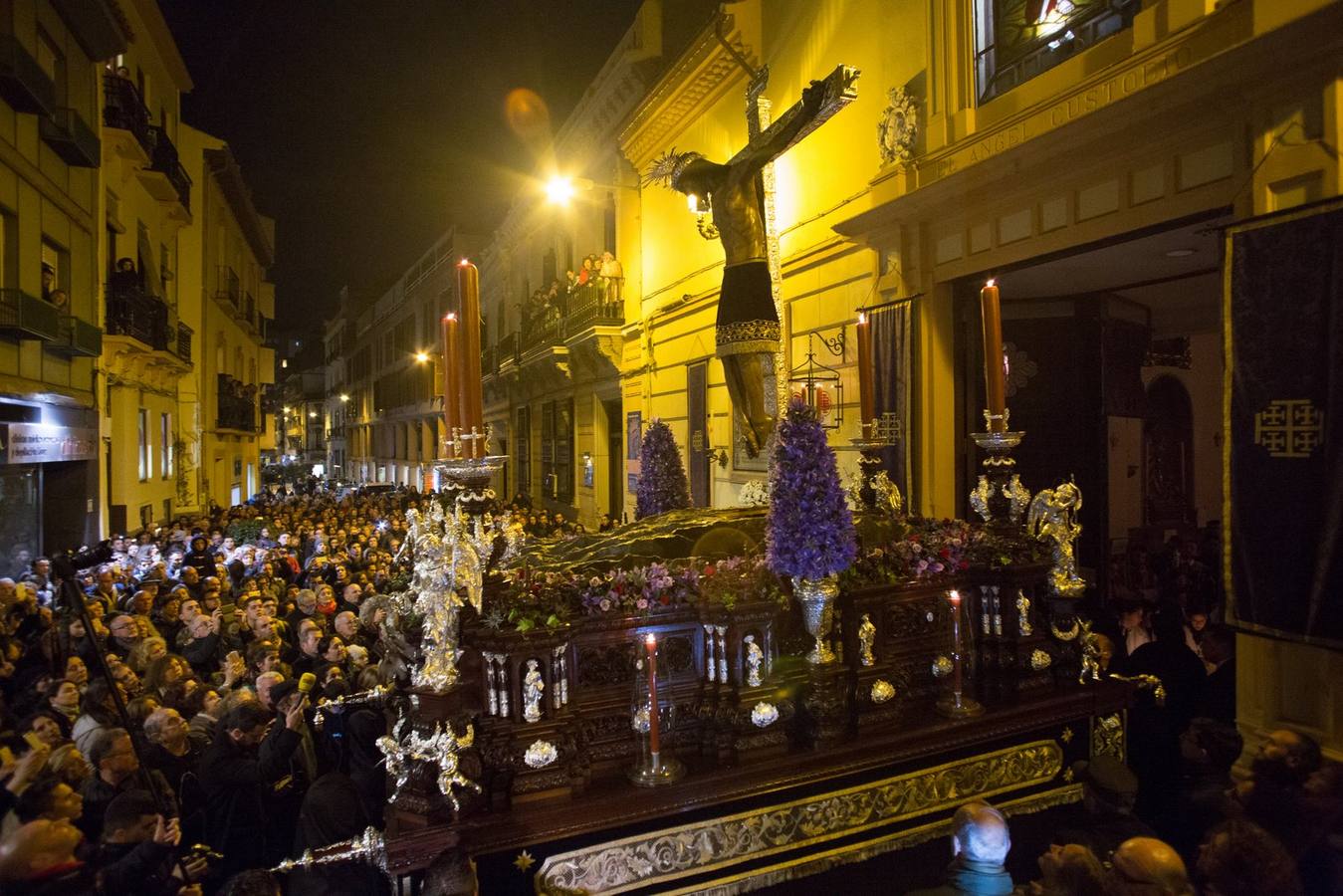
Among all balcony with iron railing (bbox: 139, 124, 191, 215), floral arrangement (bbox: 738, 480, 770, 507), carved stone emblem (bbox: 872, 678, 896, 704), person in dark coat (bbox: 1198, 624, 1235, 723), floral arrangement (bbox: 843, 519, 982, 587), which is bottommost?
person in dark coat (bbox: 1198, 624, 1235, 723)

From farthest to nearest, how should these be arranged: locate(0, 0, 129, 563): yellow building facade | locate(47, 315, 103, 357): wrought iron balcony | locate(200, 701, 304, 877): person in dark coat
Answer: locate(47, 315, 103, 357): wrought iron balcony < locate(0, 0, 129, 563): yellow building facade < locate(200, 701, 304, 877): person in dark coat

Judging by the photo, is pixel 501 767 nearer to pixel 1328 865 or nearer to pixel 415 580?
pixel 415 580

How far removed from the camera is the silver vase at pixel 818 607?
4.40m

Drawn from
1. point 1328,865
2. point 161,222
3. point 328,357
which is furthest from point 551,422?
point 328,357

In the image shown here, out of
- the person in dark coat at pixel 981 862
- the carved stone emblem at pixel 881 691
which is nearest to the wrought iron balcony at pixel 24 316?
the carved stone emblem at pixel 881 691

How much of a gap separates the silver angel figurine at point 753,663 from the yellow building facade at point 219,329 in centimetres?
2122

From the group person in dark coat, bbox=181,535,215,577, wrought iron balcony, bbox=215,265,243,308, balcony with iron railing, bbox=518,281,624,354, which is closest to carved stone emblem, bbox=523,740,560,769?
person in dark coat, bbox=181,535,215,577

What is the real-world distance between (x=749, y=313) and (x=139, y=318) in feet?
49.7

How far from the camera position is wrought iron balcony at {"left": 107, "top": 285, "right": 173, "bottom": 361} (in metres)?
14.7

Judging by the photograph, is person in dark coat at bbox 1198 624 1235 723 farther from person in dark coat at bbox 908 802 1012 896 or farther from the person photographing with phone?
the person photographing with phone

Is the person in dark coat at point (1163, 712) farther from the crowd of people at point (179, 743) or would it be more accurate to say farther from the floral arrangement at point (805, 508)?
the crowd of people at point (179, 743)

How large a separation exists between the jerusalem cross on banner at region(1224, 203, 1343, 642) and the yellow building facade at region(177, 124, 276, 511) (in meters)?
23.3

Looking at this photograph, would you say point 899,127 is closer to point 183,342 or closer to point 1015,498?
point 1015,498

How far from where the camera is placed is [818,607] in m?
4.41
